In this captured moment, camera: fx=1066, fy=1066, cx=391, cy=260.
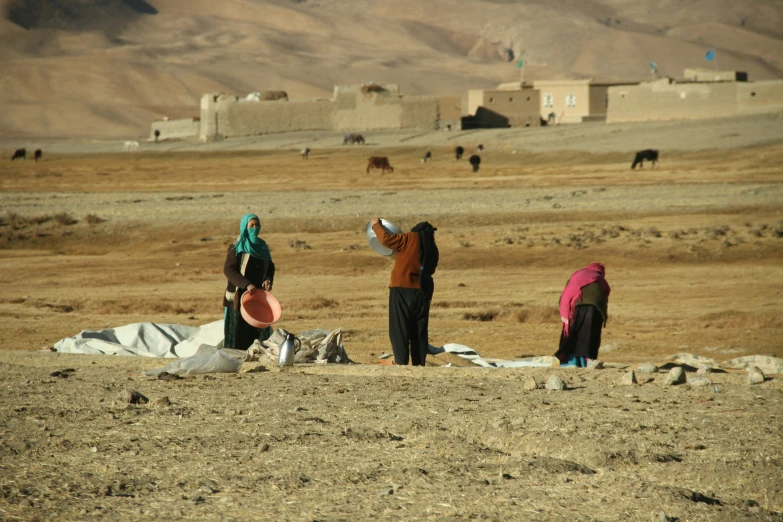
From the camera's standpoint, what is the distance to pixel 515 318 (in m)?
12.8

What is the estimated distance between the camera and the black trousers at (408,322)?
8.18 metres

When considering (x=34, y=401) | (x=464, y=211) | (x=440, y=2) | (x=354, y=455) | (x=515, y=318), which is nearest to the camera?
(x=354, y=455)

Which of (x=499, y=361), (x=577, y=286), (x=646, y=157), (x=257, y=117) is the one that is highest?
(x=257, y=117)

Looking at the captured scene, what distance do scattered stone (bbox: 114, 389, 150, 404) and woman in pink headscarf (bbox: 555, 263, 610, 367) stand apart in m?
3.58

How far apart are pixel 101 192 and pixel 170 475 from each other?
23.9m

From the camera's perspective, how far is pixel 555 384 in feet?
24.4

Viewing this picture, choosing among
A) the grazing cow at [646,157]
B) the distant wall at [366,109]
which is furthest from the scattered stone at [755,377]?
the distant wall at [366,109]

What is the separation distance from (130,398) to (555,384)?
2.88 metres

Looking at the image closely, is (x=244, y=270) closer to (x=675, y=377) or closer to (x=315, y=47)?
(x=675, y=377)

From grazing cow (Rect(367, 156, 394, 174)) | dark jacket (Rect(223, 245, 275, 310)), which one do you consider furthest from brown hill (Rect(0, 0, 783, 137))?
dark jacket (Rect(223, 245, 275, 310))

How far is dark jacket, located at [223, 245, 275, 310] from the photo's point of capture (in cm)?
838

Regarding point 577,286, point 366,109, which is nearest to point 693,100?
point 366,109

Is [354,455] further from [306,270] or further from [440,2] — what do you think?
[440,2]

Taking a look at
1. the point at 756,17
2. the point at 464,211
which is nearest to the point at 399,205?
the point at 464,211
